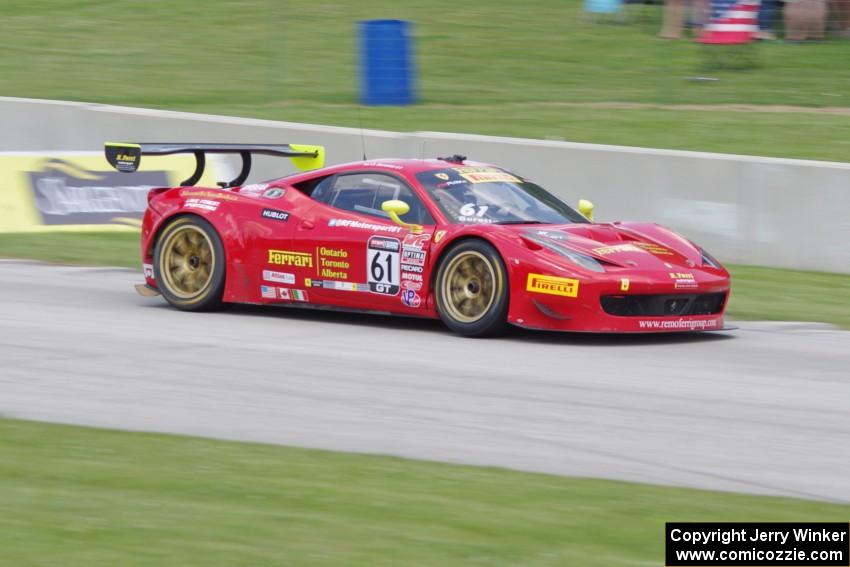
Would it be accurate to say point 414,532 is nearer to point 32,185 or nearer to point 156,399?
point 156,399

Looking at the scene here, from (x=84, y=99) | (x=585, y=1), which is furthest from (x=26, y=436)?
(x=585, y=1)

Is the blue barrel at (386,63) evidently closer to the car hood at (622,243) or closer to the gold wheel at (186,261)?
the gold wheel at (186,261)

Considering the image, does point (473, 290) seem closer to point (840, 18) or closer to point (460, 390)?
point (460, 390)

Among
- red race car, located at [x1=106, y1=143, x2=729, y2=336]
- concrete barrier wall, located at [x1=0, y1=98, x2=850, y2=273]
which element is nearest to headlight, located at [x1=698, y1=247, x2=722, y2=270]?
red race car, located at [x1=106, y1=143, x2=729, y2=336]

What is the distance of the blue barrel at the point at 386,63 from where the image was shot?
20531mm

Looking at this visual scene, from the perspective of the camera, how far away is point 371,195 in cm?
1056

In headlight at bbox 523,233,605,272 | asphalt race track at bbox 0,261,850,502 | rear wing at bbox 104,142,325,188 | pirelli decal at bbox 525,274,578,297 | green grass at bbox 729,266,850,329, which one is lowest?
green grass at bbox 729,266,850,329

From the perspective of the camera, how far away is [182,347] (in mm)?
9383

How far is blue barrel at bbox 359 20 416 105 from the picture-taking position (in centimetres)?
2053

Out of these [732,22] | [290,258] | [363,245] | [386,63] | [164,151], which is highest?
[732,22]

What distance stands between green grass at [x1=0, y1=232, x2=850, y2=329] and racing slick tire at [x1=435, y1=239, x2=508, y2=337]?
2.42 metres

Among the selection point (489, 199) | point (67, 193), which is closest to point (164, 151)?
point (489, 199)

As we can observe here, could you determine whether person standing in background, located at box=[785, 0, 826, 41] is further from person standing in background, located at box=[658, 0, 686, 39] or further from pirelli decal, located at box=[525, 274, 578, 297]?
pirelli decal, located at box=[525, 274, 578, 297]

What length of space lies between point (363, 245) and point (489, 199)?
927 millimetres
